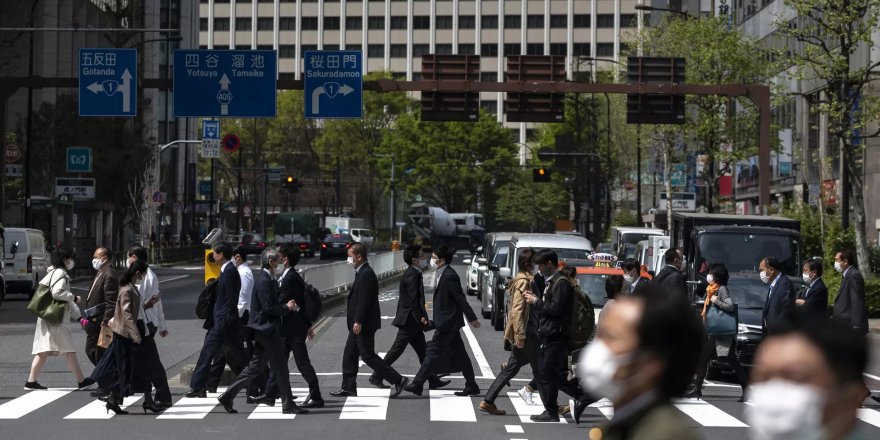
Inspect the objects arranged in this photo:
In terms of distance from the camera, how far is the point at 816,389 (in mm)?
2697

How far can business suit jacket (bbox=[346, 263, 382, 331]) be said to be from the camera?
15125 millimetres

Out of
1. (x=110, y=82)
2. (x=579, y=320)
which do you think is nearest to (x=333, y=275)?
(x=110, y=82)

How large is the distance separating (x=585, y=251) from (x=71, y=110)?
38985 mm

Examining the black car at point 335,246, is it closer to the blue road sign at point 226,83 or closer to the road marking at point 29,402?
the blue road sign at point 226,83

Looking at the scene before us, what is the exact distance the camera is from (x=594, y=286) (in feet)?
76.5

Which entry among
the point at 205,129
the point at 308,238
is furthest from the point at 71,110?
the point at 308,238

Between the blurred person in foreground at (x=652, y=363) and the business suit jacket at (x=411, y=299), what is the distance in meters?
12.4

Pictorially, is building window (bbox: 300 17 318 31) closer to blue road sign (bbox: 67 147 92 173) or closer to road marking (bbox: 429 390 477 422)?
blue road sign (bbox: 67 147 92 173)

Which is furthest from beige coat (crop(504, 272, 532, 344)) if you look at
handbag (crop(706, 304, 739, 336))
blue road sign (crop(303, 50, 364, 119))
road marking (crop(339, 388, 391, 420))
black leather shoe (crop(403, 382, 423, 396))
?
blue road sign (crop(303, 50, 364, 119))

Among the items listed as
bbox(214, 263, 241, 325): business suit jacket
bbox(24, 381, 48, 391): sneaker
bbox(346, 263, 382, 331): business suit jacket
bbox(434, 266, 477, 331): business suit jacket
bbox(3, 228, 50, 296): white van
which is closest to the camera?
bbox(214, 263, 241, 325): business suit jacket

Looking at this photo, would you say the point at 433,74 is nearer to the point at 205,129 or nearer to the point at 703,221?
the point at 703,221

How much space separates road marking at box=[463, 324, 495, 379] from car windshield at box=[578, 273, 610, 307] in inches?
79.7

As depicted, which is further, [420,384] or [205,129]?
[205,129]

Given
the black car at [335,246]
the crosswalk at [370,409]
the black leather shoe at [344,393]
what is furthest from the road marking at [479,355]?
the black car at [335,246]
